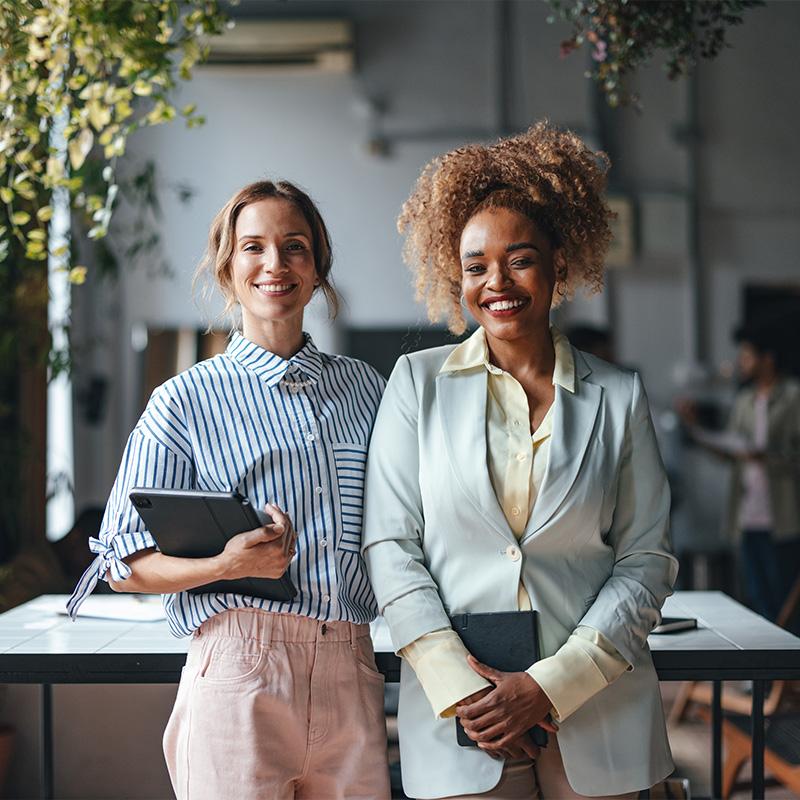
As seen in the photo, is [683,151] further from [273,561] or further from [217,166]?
[273,561]

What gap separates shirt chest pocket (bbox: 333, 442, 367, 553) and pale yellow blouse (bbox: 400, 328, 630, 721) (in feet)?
0.69

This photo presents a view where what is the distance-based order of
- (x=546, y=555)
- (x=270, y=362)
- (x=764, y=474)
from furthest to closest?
(x=764, y=474)
(x=270, y=362)
(x=546, y=555)

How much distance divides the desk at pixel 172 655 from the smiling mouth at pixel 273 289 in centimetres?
73

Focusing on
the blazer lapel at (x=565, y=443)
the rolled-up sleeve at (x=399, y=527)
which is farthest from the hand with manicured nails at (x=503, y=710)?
→ the blazer lapel at (x=565, y=443)

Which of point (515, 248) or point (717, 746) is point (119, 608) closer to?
point (515, 248)

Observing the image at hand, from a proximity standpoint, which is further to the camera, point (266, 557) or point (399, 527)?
point (399, 527)

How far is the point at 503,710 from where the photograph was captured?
173cm

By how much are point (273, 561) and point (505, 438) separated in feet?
1.45

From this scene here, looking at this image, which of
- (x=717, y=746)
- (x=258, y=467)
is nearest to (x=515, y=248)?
(x=258, y=467)

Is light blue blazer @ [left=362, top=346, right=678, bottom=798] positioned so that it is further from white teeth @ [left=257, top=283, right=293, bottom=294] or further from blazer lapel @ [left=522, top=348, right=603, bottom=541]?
white teeth @ [left=257, top=283, right=293, bottom=294]

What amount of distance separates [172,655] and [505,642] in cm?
75

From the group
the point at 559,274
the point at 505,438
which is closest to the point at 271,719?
the point at 505,438

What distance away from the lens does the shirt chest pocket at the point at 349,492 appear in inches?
74.6

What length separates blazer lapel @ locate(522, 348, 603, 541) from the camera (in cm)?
181
